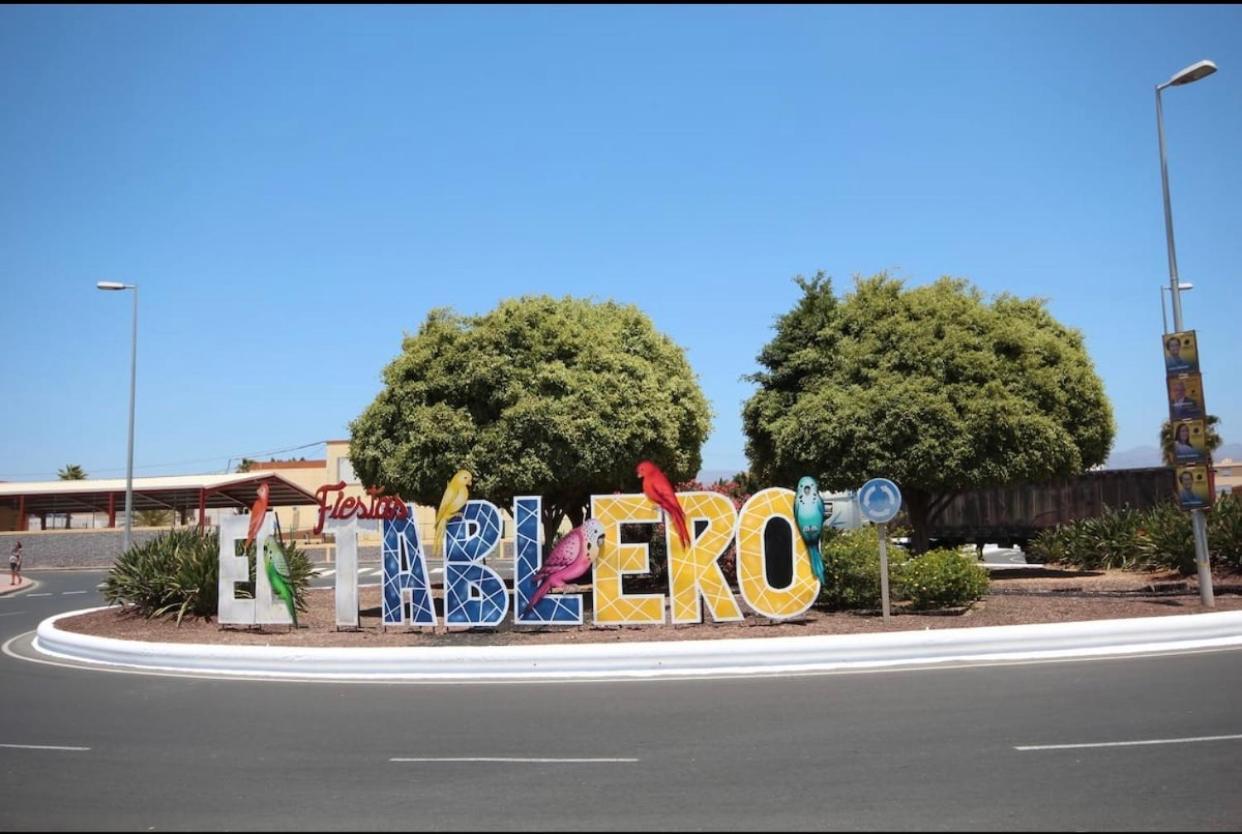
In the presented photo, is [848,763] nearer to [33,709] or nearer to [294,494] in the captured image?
[33,709]

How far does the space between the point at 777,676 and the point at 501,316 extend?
9.83 meters

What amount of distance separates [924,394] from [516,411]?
366 inches

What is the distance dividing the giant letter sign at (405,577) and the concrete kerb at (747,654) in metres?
2.08

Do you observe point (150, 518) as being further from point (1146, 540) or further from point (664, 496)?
point (1146, 540)

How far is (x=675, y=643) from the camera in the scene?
1393cm

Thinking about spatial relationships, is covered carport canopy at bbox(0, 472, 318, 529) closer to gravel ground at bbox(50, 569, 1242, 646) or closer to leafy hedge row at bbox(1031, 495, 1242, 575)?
gravel ground at bbox(50, 569, 1242, 646)

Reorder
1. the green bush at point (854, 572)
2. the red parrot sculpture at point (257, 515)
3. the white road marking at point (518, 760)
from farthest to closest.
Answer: the red parrot sculpture at point (257, 515), the green bush at point (854, 572), the white road marking at point (518, 760)

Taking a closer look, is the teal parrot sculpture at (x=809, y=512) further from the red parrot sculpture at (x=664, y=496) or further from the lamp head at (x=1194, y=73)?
the lamp head at (x=1194, y=73)

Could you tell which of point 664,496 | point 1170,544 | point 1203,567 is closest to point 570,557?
point 664,496

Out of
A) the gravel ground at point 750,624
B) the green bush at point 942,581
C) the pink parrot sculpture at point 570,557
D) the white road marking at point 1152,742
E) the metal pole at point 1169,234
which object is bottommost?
the white road marking at point 1152,742

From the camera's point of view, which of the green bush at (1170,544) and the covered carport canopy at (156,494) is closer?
the green bush at (1170,544)

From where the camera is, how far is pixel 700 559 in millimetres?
15945

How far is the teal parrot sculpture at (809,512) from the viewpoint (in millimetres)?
15602

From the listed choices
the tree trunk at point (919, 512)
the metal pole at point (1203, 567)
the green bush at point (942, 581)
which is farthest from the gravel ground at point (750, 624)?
the tree trunk at point (919, 512)
